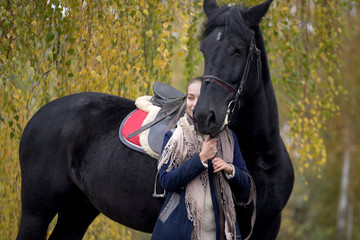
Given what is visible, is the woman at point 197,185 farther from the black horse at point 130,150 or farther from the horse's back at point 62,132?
the horse's back at point 62,132

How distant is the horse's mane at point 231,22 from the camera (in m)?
2.53

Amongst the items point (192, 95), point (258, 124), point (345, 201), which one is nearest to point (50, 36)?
point (192, 95)

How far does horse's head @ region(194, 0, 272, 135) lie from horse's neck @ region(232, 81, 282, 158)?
0.12 metres

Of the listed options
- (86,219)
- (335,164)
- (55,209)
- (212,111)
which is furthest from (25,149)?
(335,164)

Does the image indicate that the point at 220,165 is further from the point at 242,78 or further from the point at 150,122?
the point at 150,122

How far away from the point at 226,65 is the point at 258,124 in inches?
19.8

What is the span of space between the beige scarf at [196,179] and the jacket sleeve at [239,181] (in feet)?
0.19

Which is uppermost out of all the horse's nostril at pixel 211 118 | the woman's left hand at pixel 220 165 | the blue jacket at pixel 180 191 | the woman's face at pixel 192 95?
the woman's face at pixel 192 95

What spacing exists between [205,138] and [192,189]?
291mm

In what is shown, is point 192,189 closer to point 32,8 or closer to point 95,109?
point 95,109

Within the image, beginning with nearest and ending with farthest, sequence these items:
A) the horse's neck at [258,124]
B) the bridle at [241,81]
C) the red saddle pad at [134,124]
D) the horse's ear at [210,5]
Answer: the bridle at [241,81] < the horse's neck at [258,124] < the horse's ear at [210,5] < the red saddle pad at [134,124]

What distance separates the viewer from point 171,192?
247cm

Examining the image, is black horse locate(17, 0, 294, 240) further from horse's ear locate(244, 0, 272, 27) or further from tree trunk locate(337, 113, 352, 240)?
tree trunk locate(337, 113, 352, 240)

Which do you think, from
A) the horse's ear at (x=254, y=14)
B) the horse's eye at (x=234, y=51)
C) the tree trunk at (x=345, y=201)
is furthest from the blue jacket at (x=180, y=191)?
the tree trunk at (x=345, y=201)
